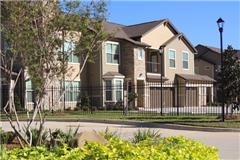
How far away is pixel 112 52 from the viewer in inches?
1606

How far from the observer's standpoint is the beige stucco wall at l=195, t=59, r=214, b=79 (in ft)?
211

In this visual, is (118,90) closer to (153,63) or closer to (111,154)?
(153,63)

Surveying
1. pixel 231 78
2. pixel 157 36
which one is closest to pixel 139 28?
pixel 157 36

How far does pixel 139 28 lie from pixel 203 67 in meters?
21.2

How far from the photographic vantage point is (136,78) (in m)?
41.8

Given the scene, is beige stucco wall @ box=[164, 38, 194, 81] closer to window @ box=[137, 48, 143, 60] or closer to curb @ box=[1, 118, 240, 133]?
window @ box=[137, 48, 143, 60]

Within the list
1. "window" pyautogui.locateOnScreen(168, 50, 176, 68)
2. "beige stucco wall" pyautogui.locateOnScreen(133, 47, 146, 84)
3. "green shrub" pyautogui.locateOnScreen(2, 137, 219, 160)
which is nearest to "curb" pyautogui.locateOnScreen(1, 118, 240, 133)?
"green shrub" pyautogui.locateOnScreen(2, 137, 219, 160)

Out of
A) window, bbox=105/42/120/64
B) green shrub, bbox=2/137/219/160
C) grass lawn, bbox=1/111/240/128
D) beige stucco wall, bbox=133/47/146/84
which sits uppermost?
window, bbox=105/42/120/64

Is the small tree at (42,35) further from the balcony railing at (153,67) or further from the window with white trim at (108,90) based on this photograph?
the balcony railing at (153,67)

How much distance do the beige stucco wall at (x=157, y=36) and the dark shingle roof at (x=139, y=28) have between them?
0.44 meters

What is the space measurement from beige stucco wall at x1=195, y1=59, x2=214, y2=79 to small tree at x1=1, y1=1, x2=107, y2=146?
5442cm

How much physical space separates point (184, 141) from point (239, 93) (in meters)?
16.8

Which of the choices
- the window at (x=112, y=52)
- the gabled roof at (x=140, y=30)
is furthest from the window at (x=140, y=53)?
the window at (x=112, y=52)

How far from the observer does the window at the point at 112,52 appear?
4034cm
